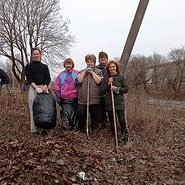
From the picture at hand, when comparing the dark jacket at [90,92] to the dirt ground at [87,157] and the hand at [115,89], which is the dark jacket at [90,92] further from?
the dirt ground at [87,157]

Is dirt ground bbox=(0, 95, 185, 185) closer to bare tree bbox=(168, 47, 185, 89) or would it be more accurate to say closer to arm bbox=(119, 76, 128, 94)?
arm bbox=(119, 76, 128, 94)

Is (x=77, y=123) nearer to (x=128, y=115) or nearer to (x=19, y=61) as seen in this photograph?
(x=128, y=115)

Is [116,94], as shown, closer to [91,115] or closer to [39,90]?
[91,115]

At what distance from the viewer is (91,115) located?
747cm

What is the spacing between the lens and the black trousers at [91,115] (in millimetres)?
7324

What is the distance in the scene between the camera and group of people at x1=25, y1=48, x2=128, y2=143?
7.16 m

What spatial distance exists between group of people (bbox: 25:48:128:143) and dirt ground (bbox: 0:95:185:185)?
0.40 m

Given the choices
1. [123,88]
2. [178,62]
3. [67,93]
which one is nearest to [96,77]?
[123,88]

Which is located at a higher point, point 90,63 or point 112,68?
point 90,63

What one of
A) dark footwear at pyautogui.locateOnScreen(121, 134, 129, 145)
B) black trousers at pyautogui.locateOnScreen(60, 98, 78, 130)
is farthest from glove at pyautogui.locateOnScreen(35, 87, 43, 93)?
dark footwear at pyautogui.locateOnScreen(121, 134, 129, 145)

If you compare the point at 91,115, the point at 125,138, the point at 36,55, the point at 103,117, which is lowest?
the point at 125,138

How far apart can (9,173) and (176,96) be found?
102 feet

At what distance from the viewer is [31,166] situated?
5086mm

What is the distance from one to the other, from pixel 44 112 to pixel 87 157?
5.22 ft
